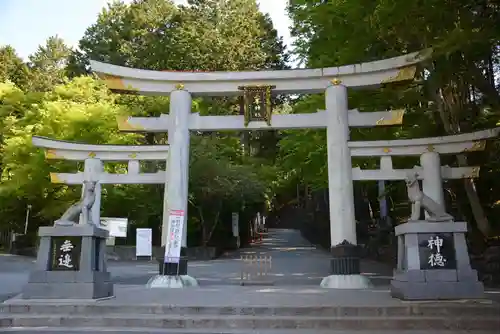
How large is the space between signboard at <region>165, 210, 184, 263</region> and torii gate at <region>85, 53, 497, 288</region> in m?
0.36

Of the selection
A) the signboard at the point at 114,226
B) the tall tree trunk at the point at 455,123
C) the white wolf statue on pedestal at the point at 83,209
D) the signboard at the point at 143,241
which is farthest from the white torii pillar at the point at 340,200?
the signboard at the point at 114,226

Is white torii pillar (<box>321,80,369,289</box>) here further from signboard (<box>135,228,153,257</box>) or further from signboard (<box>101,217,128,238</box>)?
signboard (<box>101,217,128,238</box>)

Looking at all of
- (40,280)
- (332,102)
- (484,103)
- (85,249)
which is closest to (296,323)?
(85,249)

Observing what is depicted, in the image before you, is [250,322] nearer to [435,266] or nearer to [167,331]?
[167,331]

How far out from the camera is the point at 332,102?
41.2ft

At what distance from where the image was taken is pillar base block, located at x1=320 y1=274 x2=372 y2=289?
1138cm

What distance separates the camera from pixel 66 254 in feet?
31.2

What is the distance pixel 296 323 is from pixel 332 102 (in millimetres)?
6716

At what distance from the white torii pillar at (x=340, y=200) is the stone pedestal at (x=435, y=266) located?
2.18m

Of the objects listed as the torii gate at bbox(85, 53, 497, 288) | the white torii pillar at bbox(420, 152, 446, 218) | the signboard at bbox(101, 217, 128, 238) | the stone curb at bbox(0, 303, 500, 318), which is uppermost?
the torii gate at bbox(85, 53, 497, 288)

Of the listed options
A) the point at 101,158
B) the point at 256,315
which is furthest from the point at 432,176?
the point at 101,158

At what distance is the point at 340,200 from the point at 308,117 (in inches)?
97.1

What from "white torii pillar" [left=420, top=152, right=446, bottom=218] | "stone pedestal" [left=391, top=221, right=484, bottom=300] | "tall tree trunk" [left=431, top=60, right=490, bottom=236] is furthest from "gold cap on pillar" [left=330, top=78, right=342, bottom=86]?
"stone pedestal" [left=391, top=221, right=484, bottom=300]

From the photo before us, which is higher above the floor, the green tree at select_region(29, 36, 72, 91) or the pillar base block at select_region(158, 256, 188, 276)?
the green tree at select_region(29, 36, 72, 91)
